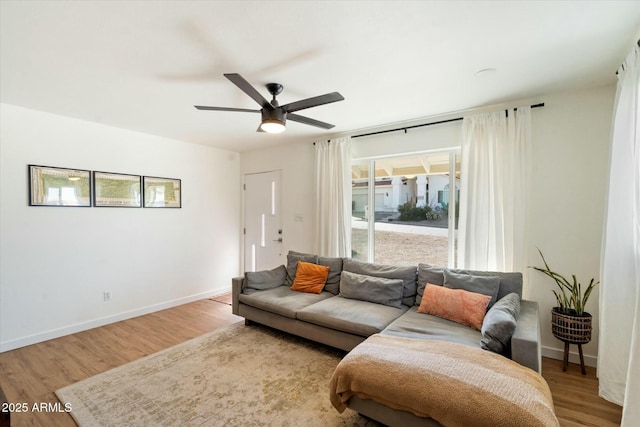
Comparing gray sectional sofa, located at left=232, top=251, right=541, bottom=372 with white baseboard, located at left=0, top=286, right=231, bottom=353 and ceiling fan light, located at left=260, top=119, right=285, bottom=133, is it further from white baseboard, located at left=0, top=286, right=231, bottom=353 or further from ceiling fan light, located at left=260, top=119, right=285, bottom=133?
ceiling fan light, located at left=260, top=119, right=285, bottom=133

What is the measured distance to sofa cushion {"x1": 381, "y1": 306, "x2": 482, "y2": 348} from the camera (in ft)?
7.18

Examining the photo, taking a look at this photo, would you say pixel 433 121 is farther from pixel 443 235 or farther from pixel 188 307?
pixel 188 307

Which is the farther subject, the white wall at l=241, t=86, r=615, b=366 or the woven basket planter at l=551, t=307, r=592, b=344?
the white wall at l=241, t=86, r=615, b=366

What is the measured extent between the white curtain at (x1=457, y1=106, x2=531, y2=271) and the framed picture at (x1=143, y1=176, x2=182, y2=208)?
4.03 meters

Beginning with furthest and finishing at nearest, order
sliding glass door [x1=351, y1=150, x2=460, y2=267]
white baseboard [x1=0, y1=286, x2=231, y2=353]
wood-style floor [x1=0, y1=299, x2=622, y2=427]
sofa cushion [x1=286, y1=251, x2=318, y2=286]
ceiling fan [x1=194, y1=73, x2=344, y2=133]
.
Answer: sofa cushion [x1=286, y1=251, x2=318, y2=286] → sliding glass door [x1=351, y1=150, x2=460, y2=267] → white baseboard [x1=0, y1=286, x2=231, y2=353] → ceiling fan [x1=194, y1=73, x2=344, y2=133] → wood-style floor [x1=0, y1=299, x2=622, y2=427]

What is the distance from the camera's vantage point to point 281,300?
322 cm

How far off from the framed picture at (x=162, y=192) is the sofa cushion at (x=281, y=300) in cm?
197

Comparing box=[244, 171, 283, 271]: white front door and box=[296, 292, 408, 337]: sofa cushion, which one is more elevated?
box=[244, 171, 283, 271]: white front door

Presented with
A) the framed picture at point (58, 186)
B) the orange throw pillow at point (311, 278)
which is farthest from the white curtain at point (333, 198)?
the framed picture at point (58, 186)

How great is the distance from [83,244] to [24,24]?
2.61 m

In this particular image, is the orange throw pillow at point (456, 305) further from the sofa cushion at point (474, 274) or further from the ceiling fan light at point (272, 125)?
the ceiling fan light at point (272, 125)

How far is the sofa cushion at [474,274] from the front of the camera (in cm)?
262

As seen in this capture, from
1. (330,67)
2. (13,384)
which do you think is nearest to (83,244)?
(13,384)

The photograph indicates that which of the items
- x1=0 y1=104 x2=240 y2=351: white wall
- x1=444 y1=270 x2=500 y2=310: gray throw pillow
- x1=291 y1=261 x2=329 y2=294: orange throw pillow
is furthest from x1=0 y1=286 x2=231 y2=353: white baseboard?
x1=444 y1=270 x2=500 y2=310: gray throw pillow
